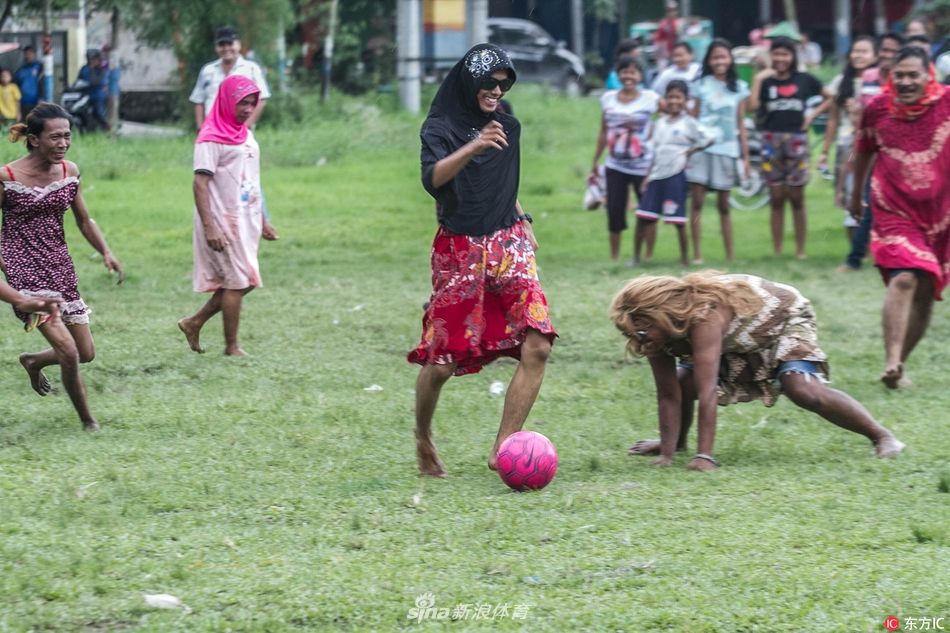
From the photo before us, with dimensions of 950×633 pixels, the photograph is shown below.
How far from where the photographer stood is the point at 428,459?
6559 millimetres

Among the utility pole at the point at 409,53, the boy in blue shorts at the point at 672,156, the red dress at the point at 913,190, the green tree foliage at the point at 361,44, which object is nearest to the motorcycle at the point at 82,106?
the utility pole at the point at 409,53

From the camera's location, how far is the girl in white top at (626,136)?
45.2 feet

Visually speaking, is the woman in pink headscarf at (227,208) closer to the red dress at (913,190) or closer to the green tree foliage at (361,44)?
the red dress at (913,190)

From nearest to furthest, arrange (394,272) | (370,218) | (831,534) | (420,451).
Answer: (831,534), (420,451), (394,272), (370,218)

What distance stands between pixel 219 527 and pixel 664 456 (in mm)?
2228

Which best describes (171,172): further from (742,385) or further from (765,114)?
(742,385)

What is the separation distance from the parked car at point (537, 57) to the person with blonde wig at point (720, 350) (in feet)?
97.8

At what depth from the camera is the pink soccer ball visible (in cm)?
614

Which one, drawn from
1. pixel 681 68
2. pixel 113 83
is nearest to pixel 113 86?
pixel 113 83

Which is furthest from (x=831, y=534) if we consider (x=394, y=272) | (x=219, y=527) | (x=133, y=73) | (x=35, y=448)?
(x=133, y=73)

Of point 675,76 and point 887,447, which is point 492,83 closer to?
point 887,447

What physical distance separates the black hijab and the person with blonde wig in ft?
2.51

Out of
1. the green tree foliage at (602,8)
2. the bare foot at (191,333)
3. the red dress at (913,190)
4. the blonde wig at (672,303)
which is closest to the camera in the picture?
the blonde wig at (672,303)

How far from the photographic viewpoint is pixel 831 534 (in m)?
5.45
